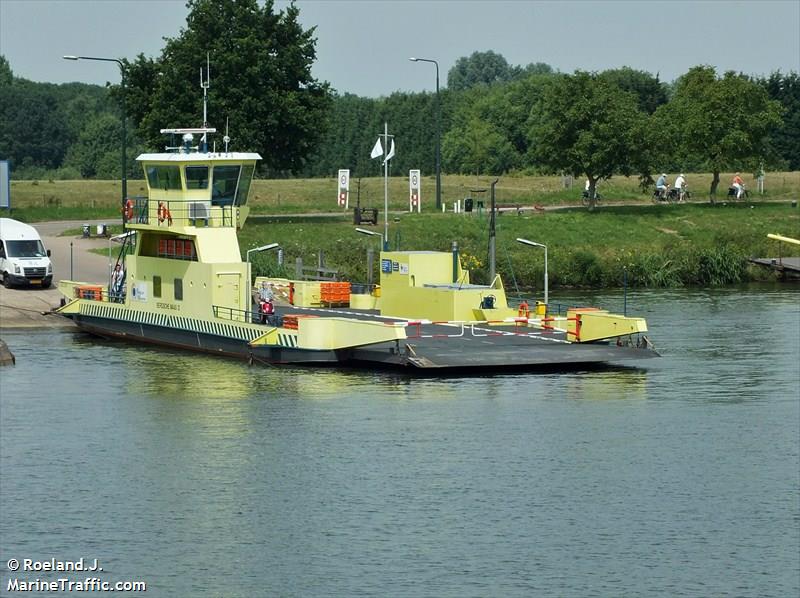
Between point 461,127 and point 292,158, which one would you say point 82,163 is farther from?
point 292,158

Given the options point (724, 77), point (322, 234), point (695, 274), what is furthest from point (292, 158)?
point (724, 77)

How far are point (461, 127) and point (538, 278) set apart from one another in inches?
4044

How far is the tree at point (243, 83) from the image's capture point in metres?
94.1

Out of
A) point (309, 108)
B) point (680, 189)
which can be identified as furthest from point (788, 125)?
point (309, 108)

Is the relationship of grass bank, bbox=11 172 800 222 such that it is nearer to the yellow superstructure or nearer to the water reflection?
the yellow superstructure

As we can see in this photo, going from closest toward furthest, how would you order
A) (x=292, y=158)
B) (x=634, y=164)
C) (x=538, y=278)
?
(x=538, y=278) → (x=292, y=158) → (x=634, y=164)

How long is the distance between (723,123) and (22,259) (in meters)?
56.8

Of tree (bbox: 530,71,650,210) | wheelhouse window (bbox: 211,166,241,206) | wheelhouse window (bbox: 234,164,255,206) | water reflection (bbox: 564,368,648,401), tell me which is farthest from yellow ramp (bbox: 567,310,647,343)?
tree (bbox: 530,71,650,210)

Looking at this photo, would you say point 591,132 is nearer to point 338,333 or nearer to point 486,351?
point 486,351

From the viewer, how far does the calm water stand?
3453 centimetres

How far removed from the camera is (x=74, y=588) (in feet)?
108

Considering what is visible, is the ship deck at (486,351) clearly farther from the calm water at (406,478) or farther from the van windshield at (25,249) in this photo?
the van windshield at (25,249)

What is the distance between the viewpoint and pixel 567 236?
3782 inches

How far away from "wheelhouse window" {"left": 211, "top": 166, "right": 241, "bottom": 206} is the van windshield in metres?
14.6
